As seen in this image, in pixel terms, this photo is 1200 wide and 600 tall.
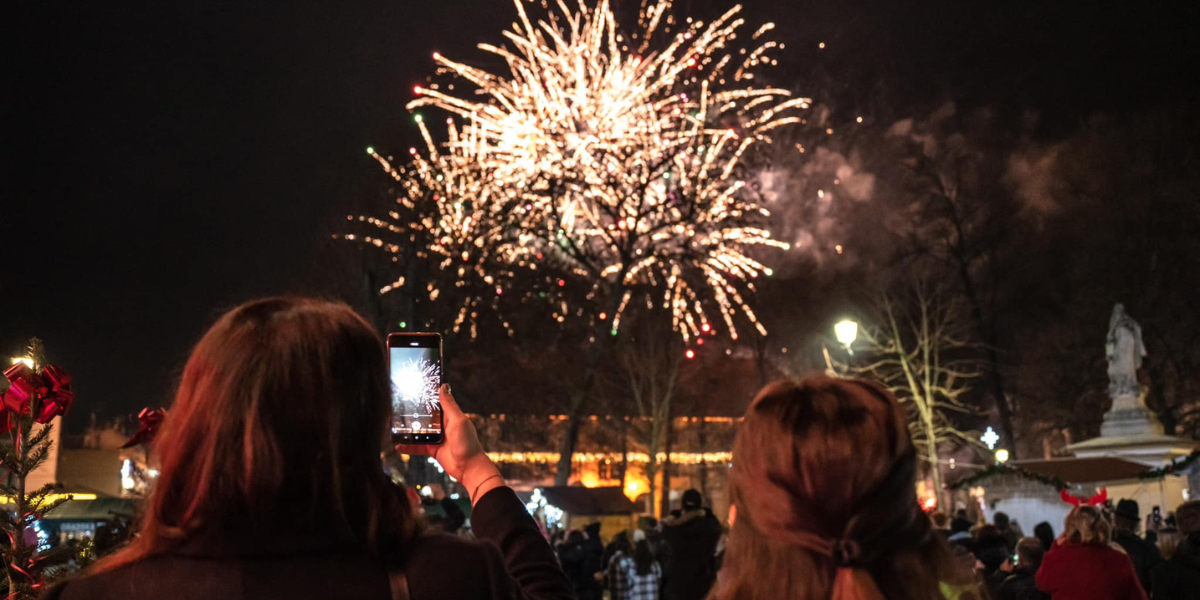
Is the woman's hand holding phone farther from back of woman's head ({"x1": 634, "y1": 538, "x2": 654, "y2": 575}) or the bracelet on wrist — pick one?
back of woman's head ({"x1": 634, "y1": 538, "x2": 654, "y2": 575})

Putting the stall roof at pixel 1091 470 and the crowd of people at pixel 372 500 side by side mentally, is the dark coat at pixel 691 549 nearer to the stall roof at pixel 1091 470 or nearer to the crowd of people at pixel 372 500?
the crowd of people at pixel 372 500

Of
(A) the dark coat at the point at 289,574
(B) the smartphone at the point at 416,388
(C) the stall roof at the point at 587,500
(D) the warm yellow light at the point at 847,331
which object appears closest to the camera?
(A) the dark coat at the point at 289,574

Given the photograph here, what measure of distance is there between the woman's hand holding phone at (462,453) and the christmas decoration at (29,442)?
2968 mm

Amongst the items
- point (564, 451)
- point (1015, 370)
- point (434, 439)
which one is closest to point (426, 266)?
point (564, 451)

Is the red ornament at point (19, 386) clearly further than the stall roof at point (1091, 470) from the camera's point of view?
No

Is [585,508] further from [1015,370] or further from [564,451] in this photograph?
[1015,370]

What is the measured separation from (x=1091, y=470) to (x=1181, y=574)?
51.2ft

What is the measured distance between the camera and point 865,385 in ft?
8.46

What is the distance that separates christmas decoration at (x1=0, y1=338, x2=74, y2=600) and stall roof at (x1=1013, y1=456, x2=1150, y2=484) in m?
18.9

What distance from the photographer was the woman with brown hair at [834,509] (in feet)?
7.66

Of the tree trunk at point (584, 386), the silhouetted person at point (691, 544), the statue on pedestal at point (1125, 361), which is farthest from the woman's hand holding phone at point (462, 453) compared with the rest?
the statue on pedestal at point (1125, 361)

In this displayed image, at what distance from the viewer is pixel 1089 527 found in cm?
652

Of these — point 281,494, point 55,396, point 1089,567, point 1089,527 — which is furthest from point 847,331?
point 281,494

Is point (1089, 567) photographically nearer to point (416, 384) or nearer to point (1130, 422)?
point (416, 384)
